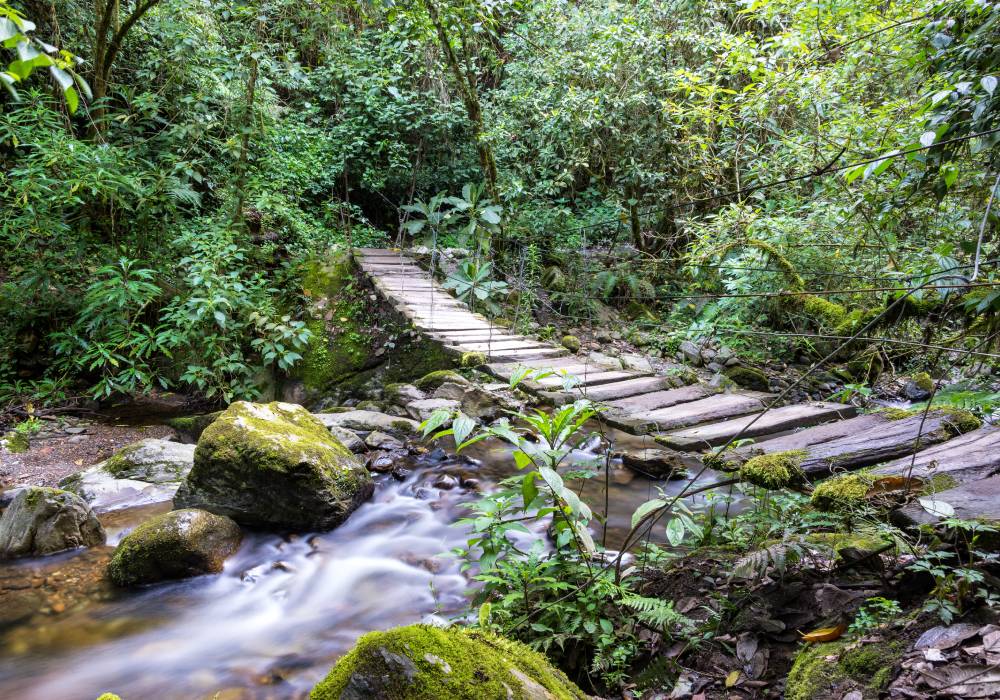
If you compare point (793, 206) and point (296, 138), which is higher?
point (296, 138)

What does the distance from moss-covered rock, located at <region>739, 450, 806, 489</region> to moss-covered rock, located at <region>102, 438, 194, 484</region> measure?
4.16m

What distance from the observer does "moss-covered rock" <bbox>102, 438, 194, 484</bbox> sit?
463cm

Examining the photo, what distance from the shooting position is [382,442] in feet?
17.1

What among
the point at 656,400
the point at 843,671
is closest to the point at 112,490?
the point at 656,400

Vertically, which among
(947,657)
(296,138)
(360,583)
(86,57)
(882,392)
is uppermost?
(86,57)

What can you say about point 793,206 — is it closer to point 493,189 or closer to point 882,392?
point 882,392

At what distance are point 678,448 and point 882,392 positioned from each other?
147 inches

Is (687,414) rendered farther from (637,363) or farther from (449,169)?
(449,169)

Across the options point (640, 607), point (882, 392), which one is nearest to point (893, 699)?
point (640, 607)

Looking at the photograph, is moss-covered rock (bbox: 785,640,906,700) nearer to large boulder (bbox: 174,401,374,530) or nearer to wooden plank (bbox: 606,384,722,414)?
wooden plank (bbox: 606,384,722,414)

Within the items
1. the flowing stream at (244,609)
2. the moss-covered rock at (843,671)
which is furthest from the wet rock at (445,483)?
the moss-covered rock at (843,671)

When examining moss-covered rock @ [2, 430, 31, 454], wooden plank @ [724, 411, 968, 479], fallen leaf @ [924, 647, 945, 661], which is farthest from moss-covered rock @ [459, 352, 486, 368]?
fallen leaf @ [924, 647, 945, 661]

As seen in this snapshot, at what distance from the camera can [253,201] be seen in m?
7.67

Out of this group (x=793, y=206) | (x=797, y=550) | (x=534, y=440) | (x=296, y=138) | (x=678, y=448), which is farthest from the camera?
(x=296, y=138)
